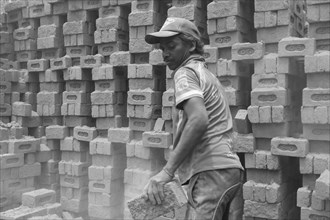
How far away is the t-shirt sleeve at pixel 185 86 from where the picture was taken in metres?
2.74

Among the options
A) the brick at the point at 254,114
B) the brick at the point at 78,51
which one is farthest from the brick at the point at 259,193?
the brick at the point at 78,51

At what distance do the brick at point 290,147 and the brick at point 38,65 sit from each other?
4.91 meters

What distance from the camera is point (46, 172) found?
8.06 m

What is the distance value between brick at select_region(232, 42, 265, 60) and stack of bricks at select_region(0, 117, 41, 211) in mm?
4315

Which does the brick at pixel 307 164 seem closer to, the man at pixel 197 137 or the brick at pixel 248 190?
the brick at pixel 248 190

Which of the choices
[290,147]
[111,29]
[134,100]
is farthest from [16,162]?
[290,147]

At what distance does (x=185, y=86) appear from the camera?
9.13 feet

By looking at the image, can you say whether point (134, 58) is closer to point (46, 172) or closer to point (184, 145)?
point (46, 172)

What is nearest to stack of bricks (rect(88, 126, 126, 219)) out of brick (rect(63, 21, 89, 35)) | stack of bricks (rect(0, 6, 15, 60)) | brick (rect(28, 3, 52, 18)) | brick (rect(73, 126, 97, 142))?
brick (rect(73, 126, 97, 142))

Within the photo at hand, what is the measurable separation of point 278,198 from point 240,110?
135cm

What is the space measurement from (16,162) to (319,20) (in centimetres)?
574

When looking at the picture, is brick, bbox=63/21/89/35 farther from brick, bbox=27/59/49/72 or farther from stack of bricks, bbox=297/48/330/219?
stack of bricks, bbox=297/48/330/219

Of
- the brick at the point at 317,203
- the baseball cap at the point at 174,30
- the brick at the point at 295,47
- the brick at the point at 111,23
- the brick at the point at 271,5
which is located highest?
the brick at the point at 111,23

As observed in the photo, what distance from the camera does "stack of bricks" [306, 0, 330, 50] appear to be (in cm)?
536
